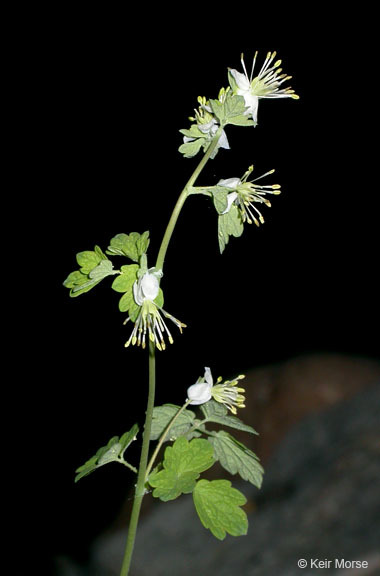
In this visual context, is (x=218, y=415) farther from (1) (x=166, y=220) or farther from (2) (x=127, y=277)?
(1) (x=166, y=220)

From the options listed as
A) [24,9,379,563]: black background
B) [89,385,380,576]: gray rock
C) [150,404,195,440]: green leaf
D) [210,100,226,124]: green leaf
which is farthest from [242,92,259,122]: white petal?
[24,9,379,563]: black background

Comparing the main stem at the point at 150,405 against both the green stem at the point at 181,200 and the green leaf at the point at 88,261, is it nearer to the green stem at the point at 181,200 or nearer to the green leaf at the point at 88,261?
the green stem at the point at 181,200

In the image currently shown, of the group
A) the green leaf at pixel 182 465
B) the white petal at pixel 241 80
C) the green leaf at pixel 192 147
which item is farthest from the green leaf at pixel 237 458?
the white petal at pixel 241 80

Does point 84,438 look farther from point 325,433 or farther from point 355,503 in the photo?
point 355,503

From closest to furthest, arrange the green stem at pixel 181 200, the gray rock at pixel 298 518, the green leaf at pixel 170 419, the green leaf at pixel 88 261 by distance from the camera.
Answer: the green stem at pixel 181 200 → the green leaf at pixel 88 261 → the green leaf at pixel 170 419 → the gray rock at pixel 298 518

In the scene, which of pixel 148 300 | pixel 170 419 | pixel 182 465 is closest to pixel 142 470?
pixel 182 465
